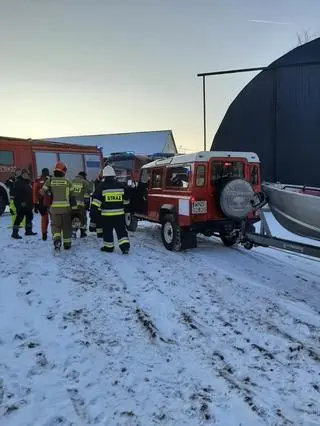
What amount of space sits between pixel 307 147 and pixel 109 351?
970 cm

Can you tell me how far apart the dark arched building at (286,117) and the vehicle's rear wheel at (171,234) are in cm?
510

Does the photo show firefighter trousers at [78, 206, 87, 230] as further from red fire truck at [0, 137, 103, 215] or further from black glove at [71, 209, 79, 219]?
red fire truck at [0, 137, 103, 215]

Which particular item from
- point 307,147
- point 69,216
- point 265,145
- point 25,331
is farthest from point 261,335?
point 265,145

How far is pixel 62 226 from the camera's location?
8.51m

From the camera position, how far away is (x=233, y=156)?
860 centimetres

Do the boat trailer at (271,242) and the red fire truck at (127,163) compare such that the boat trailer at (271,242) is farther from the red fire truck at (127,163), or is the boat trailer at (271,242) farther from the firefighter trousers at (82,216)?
the red fire truck at (127,163)

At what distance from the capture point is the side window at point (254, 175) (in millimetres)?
8891

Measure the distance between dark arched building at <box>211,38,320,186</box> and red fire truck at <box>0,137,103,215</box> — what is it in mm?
7782

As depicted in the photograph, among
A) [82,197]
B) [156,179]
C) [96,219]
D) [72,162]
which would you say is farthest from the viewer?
[72,162]

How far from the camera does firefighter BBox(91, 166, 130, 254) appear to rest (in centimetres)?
830

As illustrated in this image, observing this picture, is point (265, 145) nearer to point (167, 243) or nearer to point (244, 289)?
point (167, 243)

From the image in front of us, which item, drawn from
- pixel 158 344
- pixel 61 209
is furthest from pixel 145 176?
pixel 158 344

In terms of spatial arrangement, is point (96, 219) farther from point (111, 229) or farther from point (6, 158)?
point (6, 158)

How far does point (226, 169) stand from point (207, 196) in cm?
73
